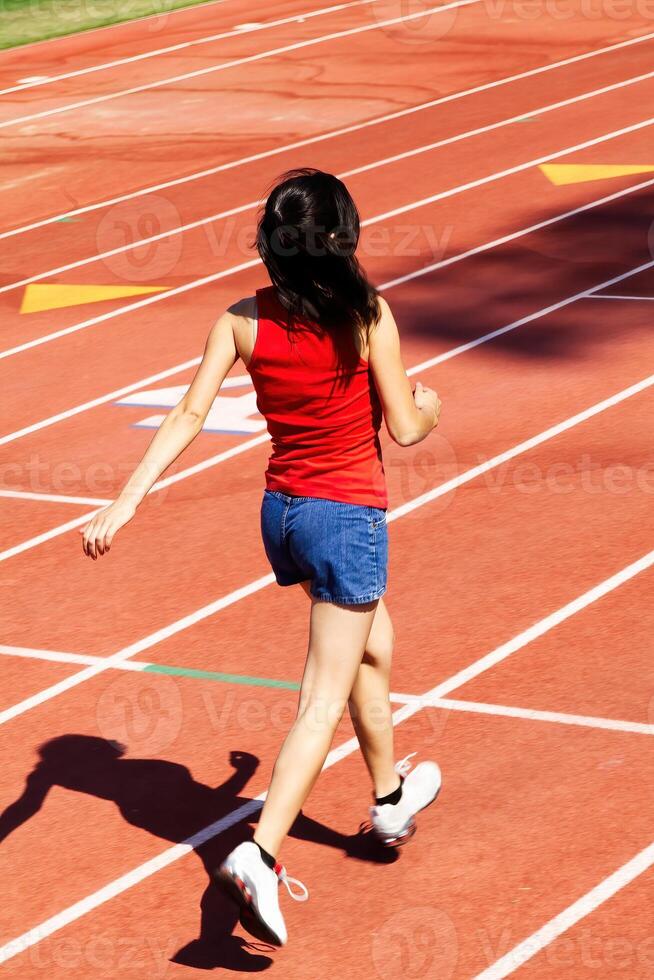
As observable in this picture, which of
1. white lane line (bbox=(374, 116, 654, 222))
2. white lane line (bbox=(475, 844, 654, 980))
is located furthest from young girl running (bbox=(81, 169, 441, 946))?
white lane line (bbox=(374, 116, 654, 222))

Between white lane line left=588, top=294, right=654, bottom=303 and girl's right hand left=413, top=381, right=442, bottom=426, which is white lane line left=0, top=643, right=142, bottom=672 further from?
white lane line left=588, top=294, right=654, bottom=303

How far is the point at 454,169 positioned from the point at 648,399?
7477 millimetres

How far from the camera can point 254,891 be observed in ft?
13.0

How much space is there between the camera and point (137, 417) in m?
9.74

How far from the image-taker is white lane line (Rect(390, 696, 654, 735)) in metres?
5.42

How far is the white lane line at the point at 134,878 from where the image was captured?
4511 millimetres

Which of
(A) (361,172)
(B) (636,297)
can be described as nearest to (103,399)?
(B) (636,297)

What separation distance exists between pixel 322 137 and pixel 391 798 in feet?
48.1

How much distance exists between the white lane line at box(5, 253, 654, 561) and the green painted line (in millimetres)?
1794

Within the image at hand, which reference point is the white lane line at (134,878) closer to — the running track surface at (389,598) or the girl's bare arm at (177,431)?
the running track surface at (389,598)

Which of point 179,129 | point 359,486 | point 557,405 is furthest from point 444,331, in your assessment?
point 179,129

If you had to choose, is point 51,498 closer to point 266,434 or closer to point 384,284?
point 266,434

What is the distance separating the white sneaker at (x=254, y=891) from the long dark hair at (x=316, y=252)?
4.79ft

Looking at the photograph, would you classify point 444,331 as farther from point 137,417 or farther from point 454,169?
point 454,169
